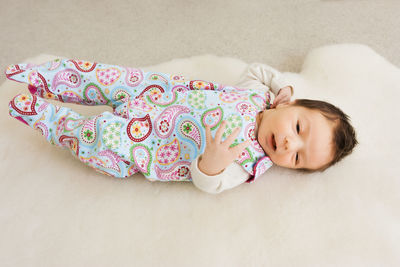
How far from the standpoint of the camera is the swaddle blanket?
932 millimetres

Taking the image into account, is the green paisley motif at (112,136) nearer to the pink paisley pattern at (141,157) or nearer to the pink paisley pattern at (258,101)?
the pink paisley pattern at (141,157)

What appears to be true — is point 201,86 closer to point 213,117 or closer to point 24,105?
point 213,117

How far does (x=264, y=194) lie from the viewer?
955 mm

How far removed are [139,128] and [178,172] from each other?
0.55ft

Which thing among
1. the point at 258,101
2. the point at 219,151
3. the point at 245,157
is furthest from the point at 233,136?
the point at 258,101

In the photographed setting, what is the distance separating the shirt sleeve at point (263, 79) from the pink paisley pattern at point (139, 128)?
348 millimetres

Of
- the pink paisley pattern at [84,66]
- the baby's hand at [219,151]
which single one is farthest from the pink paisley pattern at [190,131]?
the pink paisley pattern at [84,66]

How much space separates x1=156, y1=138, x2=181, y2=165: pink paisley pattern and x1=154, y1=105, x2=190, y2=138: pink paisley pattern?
0.03 metres

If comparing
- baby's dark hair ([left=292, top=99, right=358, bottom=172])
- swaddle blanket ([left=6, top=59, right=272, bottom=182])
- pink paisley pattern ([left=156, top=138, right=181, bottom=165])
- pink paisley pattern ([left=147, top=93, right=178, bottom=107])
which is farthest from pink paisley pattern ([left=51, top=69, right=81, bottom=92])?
baby's dark hair ([left=292, top=99, right=358, bottom=172])

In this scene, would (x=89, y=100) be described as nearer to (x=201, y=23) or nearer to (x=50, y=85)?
(x=50, y=85)

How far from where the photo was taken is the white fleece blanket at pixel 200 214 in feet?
2.80

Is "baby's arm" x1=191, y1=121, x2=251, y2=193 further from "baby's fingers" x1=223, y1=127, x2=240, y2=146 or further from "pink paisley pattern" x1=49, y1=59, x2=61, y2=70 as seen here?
"pink paisley pattern" x1=49, y1=59, x2=61, y2=70

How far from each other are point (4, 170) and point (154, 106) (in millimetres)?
483

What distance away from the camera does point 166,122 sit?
96 centimetres
